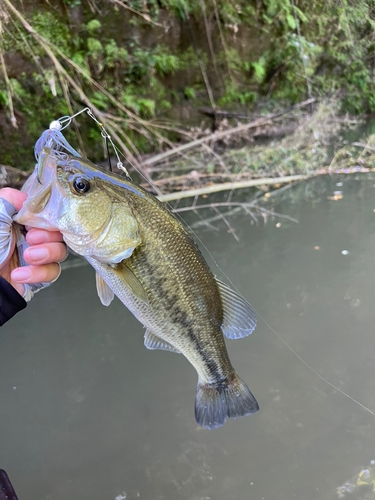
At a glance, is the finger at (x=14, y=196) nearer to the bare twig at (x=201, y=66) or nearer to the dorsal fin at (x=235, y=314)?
the dorsal fin at (x=235, y=314)

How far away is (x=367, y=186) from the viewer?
4434mm

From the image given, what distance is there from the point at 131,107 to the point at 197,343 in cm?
451

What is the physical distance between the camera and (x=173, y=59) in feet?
17.6

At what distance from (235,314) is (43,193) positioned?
863 millimetres

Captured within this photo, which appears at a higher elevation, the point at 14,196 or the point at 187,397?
the point at 14,196

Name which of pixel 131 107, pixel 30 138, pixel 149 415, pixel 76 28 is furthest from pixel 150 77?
pixel 149 415

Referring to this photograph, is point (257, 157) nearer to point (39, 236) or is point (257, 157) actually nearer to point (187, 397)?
point (187, 397)

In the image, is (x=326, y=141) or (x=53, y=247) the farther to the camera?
(x=326, y=141)

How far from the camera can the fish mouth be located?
1.10 metres

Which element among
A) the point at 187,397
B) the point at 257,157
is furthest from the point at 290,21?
the point at 187,397

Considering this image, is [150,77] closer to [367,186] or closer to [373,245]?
[367,186]

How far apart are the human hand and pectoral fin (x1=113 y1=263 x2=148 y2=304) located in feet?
0.99

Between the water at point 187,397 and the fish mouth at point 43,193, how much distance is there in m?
1.65

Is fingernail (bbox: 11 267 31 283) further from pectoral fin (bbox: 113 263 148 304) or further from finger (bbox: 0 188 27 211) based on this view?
pectoral fin (bbox: 113 263 148 304)
